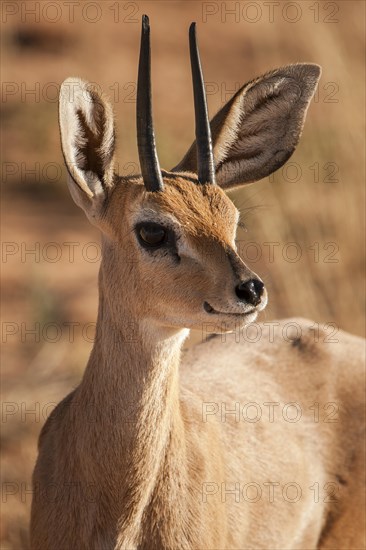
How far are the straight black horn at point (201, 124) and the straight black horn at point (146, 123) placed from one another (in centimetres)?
20

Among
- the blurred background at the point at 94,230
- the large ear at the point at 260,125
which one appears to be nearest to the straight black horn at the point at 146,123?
the large ear at the point at 260,125

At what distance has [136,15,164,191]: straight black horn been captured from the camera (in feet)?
14.6

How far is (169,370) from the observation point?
15.9 feet

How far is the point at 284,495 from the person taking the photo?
5645mm

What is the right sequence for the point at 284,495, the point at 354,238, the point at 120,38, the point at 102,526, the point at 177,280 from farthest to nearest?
the point at 120,38, the point at 354,238, the point at 284,495, the point at 102,526, the point at 177,280

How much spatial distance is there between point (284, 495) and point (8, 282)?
4.80 metres

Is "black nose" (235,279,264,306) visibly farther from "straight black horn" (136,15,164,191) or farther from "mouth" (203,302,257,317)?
"straight black horn" (136,15,164,191)

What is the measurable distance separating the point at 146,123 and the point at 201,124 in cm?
25

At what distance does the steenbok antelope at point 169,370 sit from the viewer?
4.55 metres

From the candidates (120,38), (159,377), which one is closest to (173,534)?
(159,377)

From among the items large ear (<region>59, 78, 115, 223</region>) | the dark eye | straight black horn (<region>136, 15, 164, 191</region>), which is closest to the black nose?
the dark eye

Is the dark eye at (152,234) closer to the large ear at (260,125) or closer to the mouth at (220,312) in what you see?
the mouth at (220,312)

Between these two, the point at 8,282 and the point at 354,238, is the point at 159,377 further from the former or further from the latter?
the point at 8,282

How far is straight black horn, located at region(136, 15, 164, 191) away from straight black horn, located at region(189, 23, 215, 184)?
20 cm
